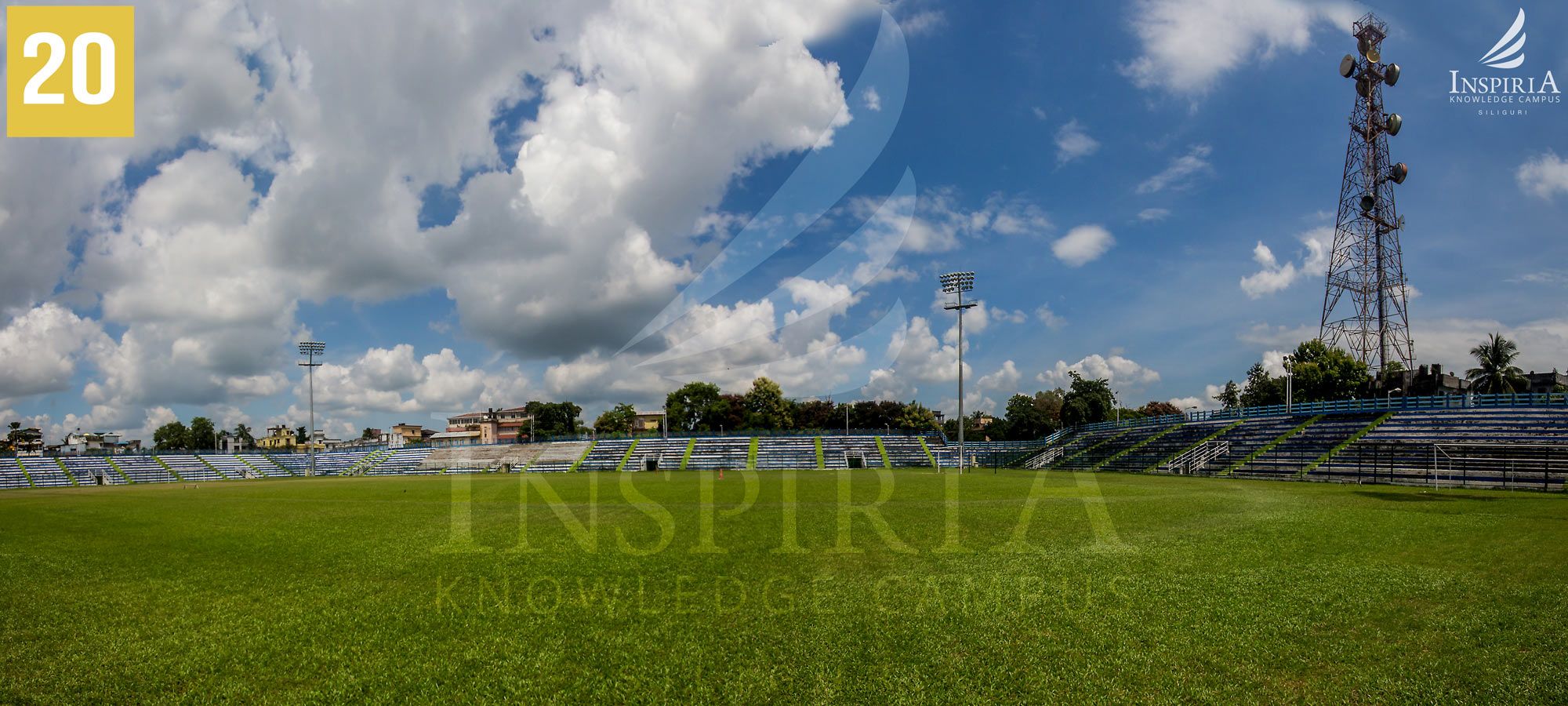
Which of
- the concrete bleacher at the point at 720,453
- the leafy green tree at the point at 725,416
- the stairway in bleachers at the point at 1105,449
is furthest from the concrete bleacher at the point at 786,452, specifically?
the leafy green tree at the point at 725,416

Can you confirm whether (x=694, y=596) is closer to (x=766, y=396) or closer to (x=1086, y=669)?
(x=1086, y=669)

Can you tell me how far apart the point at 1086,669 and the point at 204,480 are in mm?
73398

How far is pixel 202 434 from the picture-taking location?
382 feet

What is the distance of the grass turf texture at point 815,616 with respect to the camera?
577cm

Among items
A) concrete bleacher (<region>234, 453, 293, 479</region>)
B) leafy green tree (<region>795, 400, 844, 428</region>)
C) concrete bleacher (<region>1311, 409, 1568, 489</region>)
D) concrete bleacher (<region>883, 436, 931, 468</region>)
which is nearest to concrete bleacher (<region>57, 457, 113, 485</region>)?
concrete bleacher (<region>234, 453, 293, 479</region>)

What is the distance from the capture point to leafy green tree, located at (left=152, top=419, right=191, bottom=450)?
118 meters

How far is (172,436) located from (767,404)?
103 m

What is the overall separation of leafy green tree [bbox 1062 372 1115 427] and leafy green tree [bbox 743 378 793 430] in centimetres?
3556

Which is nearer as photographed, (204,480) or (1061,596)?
(1061,596)

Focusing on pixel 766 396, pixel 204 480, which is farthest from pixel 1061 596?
pixel 766 396

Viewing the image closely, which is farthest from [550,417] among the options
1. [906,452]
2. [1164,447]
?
[1164,447]

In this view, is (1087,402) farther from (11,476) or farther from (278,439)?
(278,439)

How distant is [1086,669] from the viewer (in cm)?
588

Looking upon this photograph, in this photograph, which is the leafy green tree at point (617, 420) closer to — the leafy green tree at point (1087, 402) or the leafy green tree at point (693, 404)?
the leafy green tree at point (693, 404)
